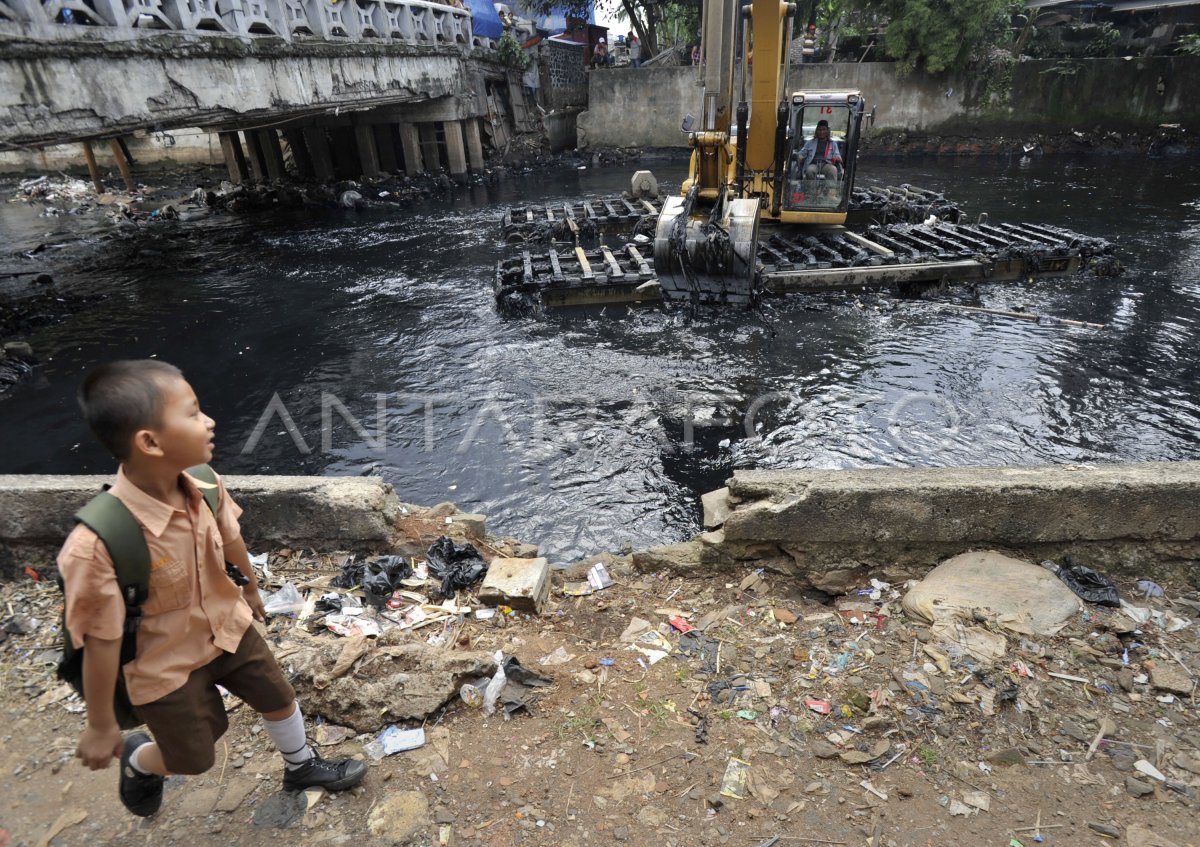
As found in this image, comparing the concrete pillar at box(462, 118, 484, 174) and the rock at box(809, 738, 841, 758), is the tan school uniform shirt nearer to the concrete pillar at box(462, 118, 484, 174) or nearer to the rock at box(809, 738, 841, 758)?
the rock at box(809, 738, 841, 758)

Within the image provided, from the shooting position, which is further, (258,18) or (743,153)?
(258,18)

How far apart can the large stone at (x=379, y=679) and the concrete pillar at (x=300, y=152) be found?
24439mm

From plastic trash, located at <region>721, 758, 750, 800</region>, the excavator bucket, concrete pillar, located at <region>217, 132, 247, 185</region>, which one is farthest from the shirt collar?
concrete pillar, located at <region>217, 132, 247, 185</region>

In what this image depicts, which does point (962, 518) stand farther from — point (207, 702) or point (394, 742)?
point (207, 702)

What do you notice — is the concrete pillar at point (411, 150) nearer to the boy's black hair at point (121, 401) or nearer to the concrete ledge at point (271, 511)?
the concrete ledge at point (271, 511)

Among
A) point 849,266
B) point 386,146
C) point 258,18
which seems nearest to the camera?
point 849,266

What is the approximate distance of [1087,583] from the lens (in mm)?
3461

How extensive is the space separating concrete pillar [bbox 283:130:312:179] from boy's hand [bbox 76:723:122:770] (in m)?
25.4

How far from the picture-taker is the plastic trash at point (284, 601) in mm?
3539

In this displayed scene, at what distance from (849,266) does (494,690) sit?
9246mm

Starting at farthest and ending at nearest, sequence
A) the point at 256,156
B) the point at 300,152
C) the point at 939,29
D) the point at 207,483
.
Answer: the point at 300,152
the point at 256,156
the point at 939,29
the point at 207,483

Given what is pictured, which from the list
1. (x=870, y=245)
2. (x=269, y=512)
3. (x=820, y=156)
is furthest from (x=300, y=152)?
(x=269, y=512)

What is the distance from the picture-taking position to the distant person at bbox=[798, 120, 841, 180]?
10734 millimetres

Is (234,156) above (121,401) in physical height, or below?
below
